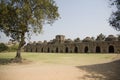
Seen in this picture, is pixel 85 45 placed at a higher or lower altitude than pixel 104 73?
higher

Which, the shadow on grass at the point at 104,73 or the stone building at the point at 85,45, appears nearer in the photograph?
the shadow on grass at the point at 104,73

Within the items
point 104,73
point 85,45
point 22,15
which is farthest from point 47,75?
point 85,45

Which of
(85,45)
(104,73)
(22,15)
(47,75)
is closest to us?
(47,75)

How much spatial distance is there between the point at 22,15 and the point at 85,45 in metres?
28.0

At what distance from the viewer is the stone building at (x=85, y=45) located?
40625mm

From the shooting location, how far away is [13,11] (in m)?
20.3

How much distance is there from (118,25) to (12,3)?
11.8 m

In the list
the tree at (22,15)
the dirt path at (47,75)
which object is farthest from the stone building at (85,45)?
the dirt path at (47,75)

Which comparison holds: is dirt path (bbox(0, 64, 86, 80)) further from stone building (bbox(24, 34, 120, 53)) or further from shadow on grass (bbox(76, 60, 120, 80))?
stone building (bbox(24, 34, 120, 53))

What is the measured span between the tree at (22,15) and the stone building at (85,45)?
21417 mm

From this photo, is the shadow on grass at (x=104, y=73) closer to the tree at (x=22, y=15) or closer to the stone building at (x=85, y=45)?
the tree at (x=22, y=15)

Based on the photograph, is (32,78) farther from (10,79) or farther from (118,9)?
(118,9)

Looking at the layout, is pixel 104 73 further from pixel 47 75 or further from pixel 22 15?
pixel 22 15

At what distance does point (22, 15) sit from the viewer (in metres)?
19.9
